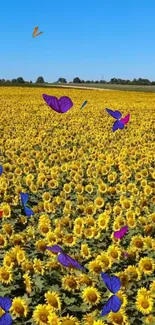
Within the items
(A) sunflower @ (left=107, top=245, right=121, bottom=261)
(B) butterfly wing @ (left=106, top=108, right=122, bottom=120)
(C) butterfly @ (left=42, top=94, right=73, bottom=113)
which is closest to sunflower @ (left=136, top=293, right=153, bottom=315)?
(A) sunflower @ (left=107, top=245, right=121, bottom=261)

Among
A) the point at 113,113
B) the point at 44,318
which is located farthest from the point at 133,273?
the point at 113,113

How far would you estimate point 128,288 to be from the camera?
3.26 metres

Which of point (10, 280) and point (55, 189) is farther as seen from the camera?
point (55, 189)

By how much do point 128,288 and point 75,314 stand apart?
1.26ft

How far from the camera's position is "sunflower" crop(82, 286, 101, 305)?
10.2ft

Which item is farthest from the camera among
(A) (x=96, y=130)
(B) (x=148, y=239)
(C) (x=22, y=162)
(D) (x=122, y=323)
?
(A) (x=96, y=130)

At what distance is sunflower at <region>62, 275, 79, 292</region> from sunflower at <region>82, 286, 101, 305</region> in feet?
0.46

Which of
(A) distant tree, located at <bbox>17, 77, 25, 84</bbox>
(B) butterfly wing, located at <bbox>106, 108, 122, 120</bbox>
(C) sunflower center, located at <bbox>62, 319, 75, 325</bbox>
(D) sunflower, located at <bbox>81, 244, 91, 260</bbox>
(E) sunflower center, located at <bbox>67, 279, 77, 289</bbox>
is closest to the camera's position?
(C) sunflower center, located at <bbox>62, 319, 75, 325</bbox>

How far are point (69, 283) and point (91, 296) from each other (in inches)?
7.6

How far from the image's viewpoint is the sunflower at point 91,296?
310 cm

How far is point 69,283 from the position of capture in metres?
3.23

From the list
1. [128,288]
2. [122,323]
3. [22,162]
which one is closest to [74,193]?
[22,162]

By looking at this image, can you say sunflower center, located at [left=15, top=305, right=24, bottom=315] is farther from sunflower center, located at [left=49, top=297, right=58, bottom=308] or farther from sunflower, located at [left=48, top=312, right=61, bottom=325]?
sunflower, located at [left=48, top=312, right=61, bottom=325]

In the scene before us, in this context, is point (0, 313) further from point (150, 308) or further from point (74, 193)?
point (74, 193)
